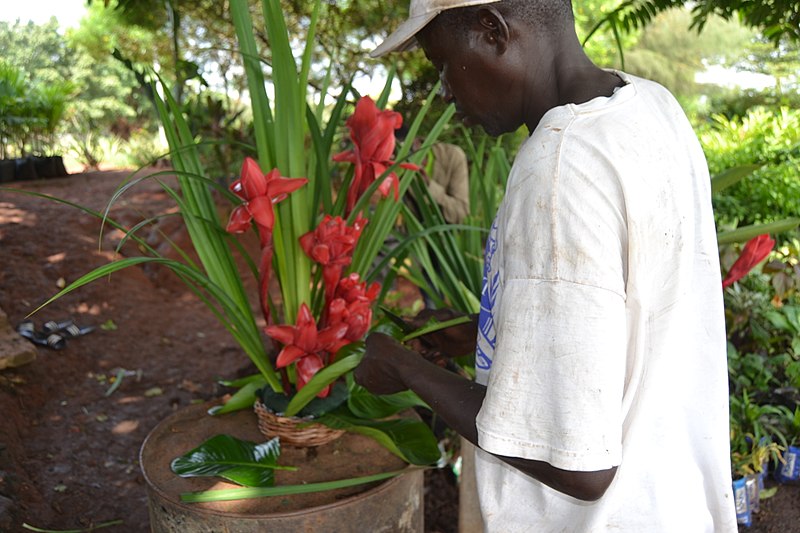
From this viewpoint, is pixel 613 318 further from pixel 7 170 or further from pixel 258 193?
pixel 7 170

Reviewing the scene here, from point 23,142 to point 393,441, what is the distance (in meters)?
6.95

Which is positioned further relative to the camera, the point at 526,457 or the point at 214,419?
the point at 214,419

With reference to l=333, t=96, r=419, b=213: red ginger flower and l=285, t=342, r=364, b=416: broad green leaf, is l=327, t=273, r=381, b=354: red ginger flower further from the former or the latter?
l=333, t=96, r=419, b=213: red ginger flower

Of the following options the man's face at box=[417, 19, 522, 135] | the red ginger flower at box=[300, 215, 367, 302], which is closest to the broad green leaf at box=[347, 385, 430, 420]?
the red ginger flower at box=[300, 215, 367, 302]

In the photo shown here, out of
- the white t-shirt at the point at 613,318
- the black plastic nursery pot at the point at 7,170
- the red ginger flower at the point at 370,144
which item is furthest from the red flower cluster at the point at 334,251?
the black plastic nursery pot at the point at 7,170

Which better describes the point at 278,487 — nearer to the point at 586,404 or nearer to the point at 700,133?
the point at 586,404

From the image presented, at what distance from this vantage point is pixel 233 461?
151 centimetres

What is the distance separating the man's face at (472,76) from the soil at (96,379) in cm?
112

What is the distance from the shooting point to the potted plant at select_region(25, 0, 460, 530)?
1.42 metres

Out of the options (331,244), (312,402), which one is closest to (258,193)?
(331,244)

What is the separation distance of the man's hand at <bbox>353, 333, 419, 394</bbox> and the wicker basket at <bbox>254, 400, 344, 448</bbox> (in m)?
0.52

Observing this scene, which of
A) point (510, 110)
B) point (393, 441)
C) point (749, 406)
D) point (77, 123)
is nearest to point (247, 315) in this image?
point (393, 441)

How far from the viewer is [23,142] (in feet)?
23.1

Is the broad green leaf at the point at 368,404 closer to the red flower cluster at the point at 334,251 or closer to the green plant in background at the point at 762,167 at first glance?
the red flower cluster at the point at 334,251
